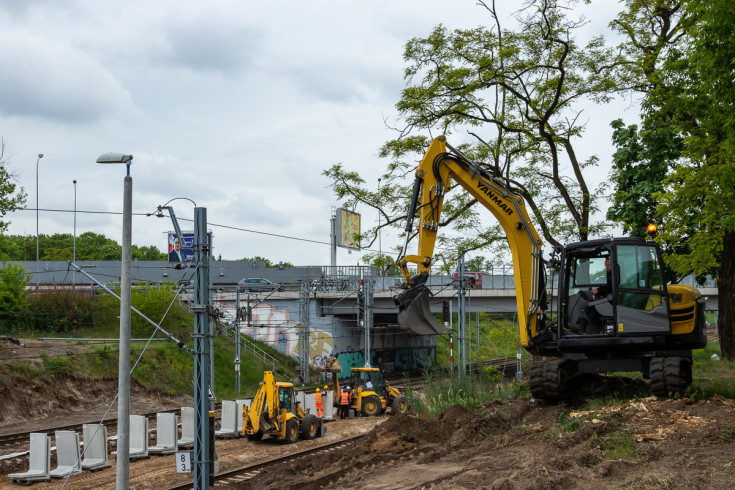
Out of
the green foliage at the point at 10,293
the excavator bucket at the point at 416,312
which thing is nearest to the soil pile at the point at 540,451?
the excavator bucket at the point at 416,312

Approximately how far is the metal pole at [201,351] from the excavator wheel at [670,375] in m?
8.78

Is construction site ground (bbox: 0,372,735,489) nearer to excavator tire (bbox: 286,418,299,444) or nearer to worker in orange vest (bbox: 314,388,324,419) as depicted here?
excavator tire (bbox: 286,418,299,444)

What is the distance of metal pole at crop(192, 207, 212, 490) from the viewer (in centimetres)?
1357

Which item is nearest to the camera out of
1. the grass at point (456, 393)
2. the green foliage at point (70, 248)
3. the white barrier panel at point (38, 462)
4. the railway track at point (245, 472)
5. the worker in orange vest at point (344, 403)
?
the railway track at point (245, 472)

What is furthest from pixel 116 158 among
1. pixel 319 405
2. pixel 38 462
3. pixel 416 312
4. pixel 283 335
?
pixel 283 335

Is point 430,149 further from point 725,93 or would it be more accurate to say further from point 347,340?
point 347,340

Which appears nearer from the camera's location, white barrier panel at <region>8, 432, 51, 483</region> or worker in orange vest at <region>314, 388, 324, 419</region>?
white barrier panel at <region>8, 432, 51, 483</region>

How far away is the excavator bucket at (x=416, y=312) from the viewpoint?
14.3m

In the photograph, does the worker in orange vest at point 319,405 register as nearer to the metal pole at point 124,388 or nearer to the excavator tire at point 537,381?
the excavator tire at point 537,381

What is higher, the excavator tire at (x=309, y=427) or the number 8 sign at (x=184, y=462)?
the number 8 sign at (x=184, y=462)

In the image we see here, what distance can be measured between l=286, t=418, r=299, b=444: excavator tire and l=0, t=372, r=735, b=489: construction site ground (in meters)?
2.55

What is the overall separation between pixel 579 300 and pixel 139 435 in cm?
1191

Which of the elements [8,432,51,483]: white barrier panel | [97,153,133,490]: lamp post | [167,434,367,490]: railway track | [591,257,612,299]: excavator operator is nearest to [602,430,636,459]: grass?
[591,257,612,299]: excavator operator

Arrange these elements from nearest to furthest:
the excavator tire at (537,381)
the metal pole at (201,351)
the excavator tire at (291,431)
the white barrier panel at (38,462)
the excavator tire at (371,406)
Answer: the metal pole at (201,351) < the excavator tire at (537,381) < the white barrier panel at (38,462) < the excavator tire at (291,431) < the excavator tire at (371,406)
